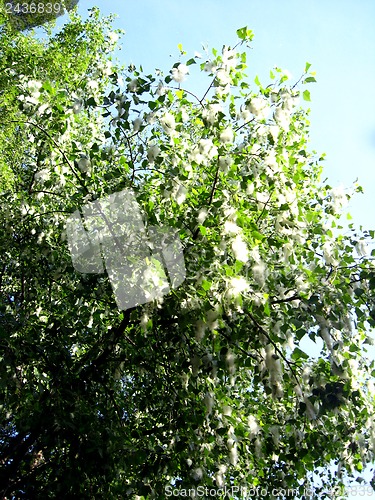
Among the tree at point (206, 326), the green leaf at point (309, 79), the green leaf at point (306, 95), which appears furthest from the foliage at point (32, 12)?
the green leaf at point (306, 95)

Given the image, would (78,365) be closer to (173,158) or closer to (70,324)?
(70,324)

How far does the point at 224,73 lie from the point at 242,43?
0.94 feet

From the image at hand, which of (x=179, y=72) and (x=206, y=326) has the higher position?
(x=179, y=72)

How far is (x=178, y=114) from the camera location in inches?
143

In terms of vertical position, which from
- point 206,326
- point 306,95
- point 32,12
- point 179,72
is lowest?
point 206,326

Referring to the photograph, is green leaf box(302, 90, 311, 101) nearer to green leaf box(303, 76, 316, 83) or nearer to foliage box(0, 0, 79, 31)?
green leaf box(303, 76, 316, 83)

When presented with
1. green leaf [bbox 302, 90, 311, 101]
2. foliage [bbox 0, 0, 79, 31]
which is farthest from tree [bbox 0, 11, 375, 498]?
foliage [bbox 0, 0, 79, 31]

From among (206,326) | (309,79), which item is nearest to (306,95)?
(309,79)

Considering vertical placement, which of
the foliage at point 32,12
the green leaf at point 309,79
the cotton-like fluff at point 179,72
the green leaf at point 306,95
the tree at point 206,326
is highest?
the foliage at point 32,12

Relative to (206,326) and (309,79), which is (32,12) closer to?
(309,79)

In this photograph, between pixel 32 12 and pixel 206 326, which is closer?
pixel 206 326

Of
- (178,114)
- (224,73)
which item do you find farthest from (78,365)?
(224,73)

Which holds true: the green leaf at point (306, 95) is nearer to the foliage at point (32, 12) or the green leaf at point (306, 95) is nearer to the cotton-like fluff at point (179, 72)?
the cotton-like fluff at point (179, 72)

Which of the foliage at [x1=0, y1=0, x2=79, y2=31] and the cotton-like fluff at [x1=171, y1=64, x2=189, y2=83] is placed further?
the foliage at [x1=0, y1=0, x2=79, y2=31]
